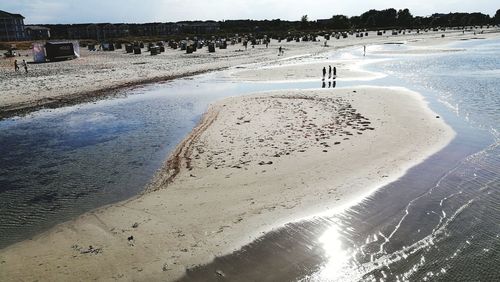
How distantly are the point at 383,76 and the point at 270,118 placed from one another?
22.6 metres

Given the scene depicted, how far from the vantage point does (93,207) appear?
12.2 meters

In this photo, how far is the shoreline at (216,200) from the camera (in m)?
8.62

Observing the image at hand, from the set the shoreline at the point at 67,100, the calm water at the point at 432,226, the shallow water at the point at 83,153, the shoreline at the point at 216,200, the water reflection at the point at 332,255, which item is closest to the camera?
the water reflection at the point at 332,255

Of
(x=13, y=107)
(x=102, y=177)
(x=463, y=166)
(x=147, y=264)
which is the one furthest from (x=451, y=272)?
(x=13, y=107)

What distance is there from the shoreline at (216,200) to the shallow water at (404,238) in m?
0.67

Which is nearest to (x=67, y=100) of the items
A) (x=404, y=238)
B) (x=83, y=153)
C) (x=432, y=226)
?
(x=83, y=153)

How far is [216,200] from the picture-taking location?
1163 centimetres

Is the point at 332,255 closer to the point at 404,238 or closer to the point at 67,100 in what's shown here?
the point at 404,238

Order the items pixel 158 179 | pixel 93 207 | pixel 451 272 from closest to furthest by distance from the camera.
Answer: pixel 451 272
pixel 93 207
pixel 158 179

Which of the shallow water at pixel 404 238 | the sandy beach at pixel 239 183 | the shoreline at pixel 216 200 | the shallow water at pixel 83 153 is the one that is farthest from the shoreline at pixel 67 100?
the shallow water at pixel 404 238

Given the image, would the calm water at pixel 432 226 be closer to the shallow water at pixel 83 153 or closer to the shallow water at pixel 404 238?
the shallow water at pixel 404 238

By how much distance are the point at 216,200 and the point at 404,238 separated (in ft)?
17.6

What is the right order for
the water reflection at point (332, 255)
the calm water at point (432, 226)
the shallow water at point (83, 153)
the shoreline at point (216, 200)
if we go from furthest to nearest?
the shallow water at point (83, 153) < the shoreline at point (216, 200) < the calm water at point (432, 226) < the water reflection at point (332, 255)

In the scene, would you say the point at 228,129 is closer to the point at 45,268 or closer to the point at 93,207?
the point at 93,207
